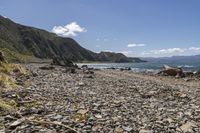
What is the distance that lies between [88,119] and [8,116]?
3.34 metres

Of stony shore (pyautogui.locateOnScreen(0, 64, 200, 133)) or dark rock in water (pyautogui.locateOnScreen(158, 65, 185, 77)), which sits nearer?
stony shore (pyautogui.locateOnScreen(0, 64, 200, 133))

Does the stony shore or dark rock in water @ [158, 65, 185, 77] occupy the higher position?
the stony shore

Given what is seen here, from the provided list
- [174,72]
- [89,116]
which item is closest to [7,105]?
[89,116]

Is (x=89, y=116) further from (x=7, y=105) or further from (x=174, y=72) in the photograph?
(x=174, y=72)

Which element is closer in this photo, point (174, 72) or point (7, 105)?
point (7, 105)

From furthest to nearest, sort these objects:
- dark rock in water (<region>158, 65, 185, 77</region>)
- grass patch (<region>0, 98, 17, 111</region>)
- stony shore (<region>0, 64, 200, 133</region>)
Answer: dark rock in water (<region>158, 65, 185, 77</region>)
grass patch (<region>0, 98, 17, 111</region>)
stony shore (<region>0, 64, 200, 133</region>)

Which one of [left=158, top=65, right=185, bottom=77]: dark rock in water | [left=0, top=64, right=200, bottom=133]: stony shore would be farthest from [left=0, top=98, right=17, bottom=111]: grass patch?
[left=158, top=65, right=185, bottom=77]: dark rock in water

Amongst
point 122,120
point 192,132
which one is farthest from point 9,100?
point 192,132

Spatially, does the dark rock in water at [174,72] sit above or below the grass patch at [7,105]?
below

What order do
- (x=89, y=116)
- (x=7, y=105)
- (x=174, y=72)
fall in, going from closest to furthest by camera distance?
1. (x=89, y=116)
2. (x=7, y=105)
3. (x=174, y=72)

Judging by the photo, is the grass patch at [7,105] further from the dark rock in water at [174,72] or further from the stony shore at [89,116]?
the dark rock in water at [174,72]

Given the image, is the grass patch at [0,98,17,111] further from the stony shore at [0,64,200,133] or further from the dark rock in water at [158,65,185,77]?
the dark rock in water at [158,65,185,77]

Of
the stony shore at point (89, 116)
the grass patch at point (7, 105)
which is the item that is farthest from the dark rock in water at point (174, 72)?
the grass patch at point (7, 105)

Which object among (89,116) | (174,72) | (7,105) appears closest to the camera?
(89,116)
